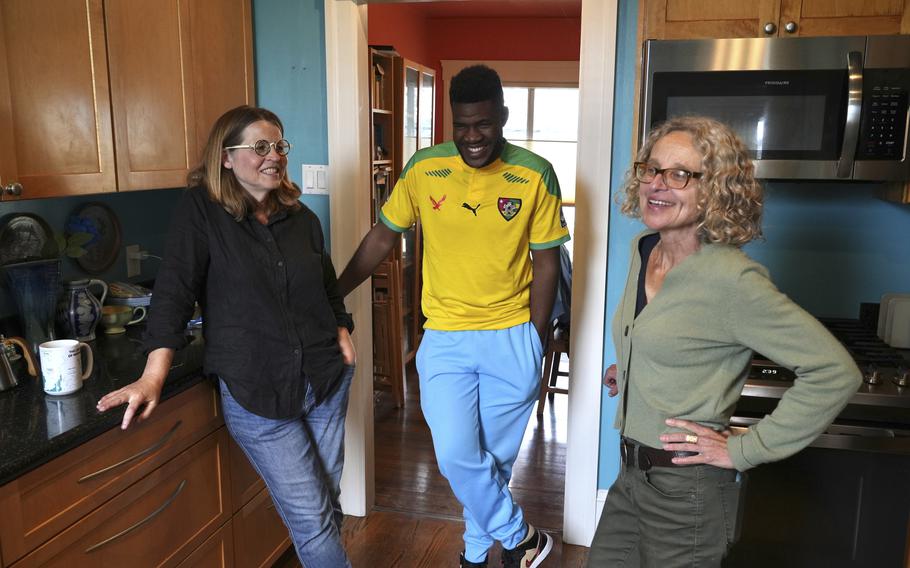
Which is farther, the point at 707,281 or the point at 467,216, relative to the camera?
the point at 467,216

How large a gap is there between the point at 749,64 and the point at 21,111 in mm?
1840

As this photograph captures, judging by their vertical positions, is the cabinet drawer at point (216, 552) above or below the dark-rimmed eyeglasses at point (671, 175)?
below

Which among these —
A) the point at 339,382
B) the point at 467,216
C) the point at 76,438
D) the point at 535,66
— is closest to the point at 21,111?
the point at 76,438

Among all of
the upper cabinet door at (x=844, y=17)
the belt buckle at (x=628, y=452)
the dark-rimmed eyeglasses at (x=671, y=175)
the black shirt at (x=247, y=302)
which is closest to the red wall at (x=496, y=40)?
the upper cabinet door at (x=844, y=17)

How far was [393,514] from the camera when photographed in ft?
9.32

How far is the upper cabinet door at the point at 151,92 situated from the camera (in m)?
1.89

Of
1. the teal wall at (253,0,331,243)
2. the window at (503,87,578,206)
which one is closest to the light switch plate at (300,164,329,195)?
the teal wall at (253,0,331,243)

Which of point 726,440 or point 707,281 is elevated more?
point 707,281

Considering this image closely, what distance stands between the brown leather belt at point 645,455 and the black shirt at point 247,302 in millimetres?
821

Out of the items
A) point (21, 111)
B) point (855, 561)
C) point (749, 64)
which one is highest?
point (749, 64)

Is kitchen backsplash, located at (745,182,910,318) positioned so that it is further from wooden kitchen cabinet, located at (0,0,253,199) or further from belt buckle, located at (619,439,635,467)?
wooden kitchen cabinet, located at (0,0,253,199)

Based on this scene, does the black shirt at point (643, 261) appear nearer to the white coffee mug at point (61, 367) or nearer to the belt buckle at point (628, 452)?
the belt buckle at point (628, 452)

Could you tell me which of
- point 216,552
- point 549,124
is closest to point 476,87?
point 216,552

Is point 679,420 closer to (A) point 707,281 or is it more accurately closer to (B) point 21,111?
(A) point 707,281
